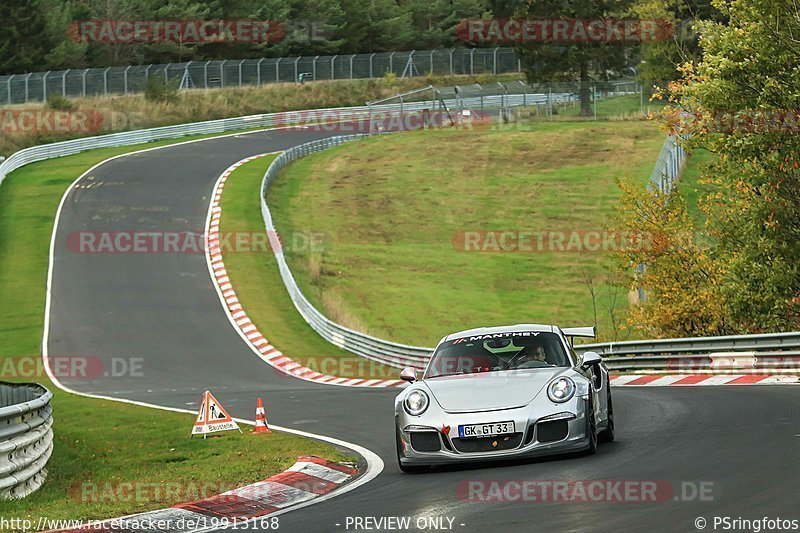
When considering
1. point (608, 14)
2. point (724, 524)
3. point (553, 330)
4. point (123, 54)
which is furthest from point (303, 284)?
point (123, 54)

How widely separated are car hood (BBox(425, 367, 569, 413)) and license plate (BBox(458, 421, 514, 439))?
16cm

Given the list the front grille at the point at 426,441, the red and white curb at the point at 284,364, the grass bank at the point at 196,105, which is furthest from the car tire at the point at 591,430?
the grass bank at the point at 196,105

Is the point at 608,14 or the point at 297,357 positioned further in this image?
the point at 608,14

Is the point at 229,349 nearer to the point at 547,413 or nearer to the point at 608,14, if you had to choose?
the point at 547,413

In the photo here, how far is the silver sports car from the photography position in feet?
35.6

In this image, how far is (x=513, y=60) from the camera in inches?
3900

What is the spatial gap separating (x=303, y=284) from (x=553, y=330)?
2799 centimetres

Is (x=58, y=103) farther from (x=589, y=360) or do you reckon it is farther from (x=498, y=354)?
(x=589, y=360)

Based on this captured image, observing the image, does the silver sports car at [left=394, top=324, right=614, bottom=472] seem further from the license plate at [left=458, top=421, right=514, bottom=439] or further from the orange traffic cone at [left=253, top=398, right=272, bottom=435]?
the orange traffic cone at [left=253, top=398, right=272, bottom=435]

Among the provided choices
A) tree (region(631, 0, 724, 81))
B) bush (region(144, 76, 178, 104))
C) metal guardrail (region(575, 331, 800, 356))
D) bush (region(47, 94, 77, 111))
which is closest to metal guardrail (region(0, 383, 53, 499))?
metal guardrail (region(575, 331, 800, 356))

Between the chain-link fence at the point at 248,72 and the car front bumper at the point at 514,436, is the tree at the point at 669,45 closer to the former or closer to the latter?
the chain-link fence at the point at 248,72

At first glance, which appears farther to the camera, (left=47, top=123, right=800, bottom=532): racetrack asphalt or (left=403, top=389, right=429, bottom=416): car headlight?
(left=403, top=389, right=429, bottom=416): car headlight

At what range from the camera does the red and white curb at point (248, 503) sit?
30.2 ft

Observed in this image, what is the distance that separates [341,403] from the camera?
2116cm
